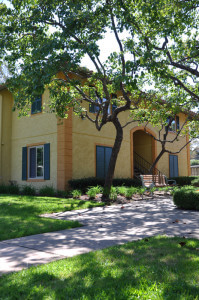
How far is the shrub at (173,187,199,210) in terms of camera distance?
868 cm

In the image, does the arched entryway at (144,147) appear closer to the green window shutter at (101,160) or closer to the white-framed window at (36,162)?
the green window shutter at (101,160)

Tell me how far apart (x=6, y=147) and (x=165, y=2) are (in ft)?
38.3

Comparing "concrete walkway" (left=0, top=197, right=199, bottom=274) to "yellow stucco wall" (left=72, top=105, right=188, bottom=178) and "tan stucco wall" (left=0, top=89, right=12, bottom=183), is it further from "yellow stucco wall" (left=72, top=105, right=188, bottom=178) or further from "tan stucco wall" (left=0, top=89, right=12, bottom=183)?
"tan stucco wall" (left=0, top=89, right=12, bottom=183)

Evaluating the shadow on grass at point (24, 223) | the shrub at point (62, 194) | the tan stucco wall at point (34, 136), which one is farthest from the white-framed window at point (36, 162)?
the shadow on grass at point (24, 223)

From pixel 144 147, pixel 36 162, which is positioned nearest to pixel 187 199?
pixel 36 162

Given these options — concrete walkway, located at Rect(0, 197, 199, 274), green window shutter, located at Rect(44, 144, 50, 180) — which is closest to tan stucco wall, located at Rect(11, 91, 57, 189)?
green window shutter, located at Rect(44, 144, 50, 180)

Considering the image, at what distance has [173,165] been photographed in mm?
22406

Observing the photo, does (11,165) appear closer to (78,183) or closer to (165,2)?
(78,183)

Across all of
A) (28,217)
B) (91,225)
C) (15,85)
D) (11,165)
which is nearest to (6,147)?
(11,165)

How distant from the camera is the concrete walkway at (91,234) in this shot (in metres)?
3.99

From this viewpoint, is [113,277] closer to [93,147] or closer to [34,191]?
[34,191]

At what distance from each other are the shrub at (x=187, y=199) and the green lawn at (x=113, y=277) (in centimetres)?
490

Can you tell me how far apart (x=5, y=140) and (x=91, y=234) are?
42.4 feet

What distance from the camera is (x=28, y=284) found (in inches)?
114
